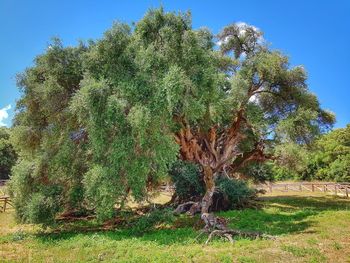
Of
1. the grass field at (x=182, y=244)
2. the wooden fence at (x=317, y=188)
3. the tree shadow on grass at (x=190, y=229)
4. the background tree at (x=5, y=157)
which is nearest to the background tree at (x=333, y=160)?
the wooden fence at (x=317, y=188)

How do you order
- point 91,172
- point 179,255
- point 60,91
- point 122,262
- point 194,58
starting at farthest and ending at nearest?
point 60,91 → point 194,58 → point 91,172 → point 179,255 → point 122,262

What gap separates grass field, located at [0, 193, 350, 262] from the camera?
14375 mm

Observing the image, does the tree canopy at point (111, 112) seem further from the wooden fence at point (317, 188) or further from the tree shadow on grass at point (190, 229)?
the wooden fence at point (317, 188)

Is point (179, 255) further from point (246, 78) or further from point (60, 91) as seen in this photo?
point (246, 78)

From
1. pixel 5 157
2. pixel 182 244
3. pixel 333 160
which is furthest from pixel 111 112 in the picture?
pixel 5 157

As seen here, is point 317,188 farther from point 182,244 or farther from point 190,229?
point 182,244

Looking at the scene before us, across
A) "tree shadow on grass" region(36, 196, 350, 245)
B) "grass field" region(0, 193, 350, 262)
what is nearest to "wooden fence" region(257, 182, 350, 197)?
"tree shadow on grass" region(36, 196, 350, 245)

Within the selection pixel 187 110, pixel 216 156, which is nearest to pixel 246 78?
pixel 216 156

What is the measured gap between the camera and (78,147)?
2223 cm

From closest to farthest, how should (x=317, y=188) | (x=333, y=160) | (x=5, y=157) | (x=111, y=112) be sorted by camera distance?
(x=111, y=112)
(x=317, y=188)
(x=333, y=160)
(x=5, y=157)

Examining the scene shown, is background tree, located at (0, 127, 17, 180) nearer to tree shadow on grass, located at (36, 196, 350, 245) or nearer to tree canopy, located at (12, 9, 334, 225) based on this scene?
tree canopy, located at (12, 9, 334, 225)

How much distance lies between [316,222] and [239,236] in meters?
6.63

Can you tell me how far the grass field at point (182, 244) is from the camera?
1438cm

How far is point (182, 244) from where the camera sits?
16.9 meters
